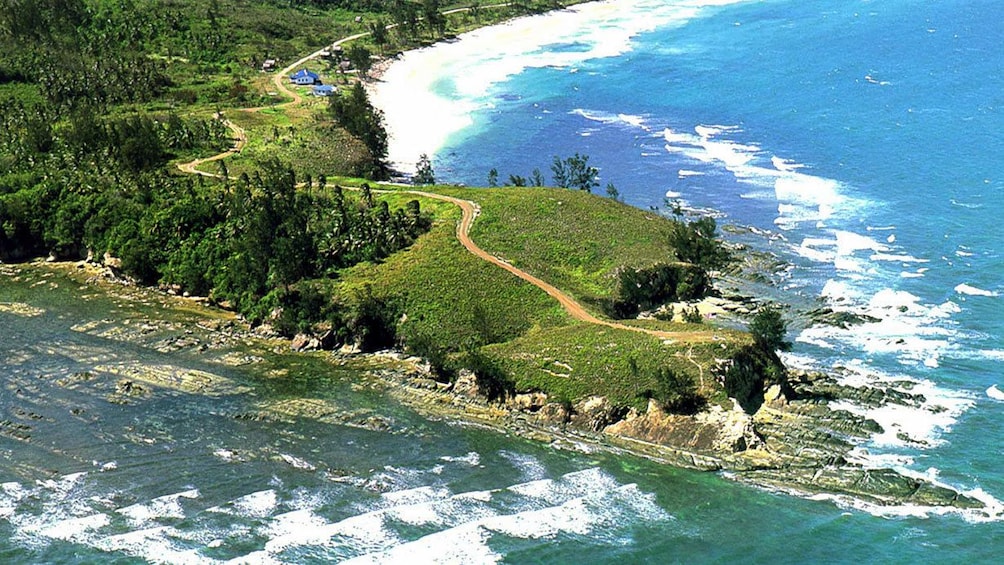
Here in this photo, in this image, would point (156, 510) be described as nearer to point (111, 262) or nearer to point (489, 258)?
point (489, 258)

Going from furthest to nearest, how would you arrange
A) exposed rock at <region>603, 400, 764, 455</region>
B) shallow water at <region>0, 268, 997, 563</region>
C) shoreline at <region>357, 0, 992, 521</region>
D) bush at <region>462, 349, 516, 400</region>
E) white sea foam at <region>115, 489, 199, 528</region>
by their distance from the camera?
bush at <region>462, 349, 516, 400</region>
shoreline at <region>357, 0, 992, 521</region>
exposed rock at <region>603, 400, 764, 455</region>
white sea foam at <region>115, 489, 199, 528</region>
shallow water at <region>0, 268, 997, 563</region>

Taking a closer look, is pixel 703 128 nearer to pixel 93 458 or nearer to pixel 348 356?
pixel 348 356

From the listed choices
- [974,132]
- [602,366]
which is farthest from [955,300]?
[974,132]

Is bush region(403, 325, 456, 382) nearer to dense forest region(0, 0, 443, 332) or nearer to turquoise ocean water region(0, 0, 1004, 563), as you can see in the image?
turquoise ocean water region(0, 0, 1004, 563)

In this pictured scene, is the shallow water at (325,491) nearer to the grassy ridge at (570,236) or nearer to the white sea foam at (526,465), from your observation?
the white sea foam at (526,465)

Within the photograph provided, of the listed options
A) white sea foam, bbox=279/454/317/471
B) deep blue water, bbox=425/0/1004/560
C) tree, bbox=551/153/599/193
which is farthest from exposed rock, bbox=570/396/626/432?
tree, bbox=551/153/599/193

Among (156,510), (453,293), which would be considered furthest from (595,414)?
(156,510)

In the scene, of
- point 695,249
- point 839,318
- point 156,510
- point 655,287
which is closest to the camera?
point 156,510
